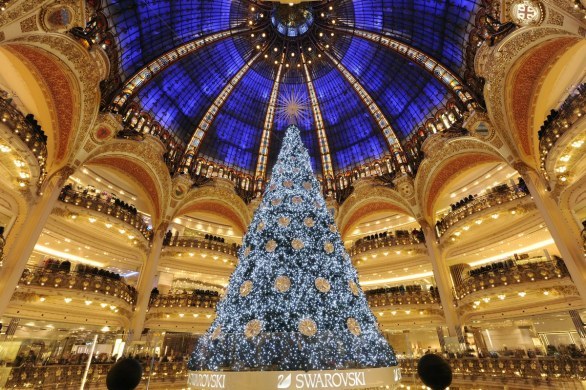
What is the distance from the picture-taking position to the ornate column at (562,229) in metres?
13.1

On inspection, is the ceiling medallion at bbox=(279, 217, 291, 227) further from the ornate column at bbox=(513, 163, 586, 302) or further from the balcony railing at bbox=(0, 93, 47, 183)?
the ornate column at bbox=(513, 163, 586, 302)

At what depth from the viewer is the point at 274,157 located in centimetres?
2812

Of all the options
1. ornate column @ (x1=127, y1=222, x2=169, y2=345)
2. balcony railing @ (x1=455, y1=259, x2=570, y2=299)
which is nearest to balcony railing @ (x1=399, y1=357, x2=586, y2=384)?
balcony railing @ (x1=455, y1=259, x2=570, y2=299)

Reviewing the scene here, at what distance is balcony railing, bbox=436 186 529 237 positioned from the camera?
1700cm

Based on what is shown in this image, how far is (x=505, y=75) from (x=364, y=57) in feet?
38.3

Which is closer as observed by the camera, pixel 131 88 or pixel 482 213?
pixel 482 213

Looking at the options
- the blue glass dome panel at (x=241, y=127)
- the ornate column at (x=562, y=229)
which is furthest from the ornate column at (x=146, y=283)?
the ornate column at (x=562, y=229)

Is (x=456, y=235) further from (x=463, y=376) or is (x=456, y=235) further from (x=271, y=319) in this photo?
(x=271, y=319)

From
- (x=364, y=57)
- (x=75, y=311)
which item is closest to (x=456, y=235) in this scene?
(x=364, y=57)

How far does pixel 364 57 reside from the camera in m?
24.5

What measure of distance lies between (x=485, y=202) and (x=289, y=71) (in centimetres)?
1877

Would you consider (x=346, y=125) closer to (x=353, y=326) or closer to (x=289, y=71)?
(x=289, y=71)

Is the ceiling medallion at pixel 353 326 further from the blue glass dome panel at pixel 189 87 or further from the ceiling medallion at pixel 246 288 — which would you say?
the blue glass dome panel at pixel 189 87

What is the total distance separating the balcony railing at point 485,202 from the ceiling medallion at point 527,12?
345 inches
